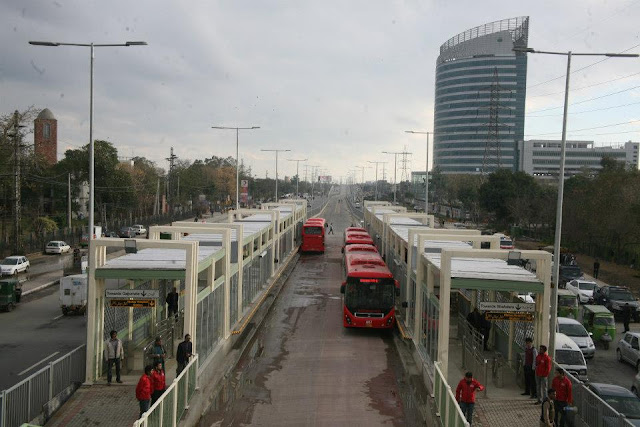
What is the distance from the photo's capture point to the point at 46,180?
58000 millimetres

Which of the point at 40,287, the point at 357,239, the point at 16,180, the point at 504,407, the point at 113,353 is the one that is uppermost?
the point at 16,180

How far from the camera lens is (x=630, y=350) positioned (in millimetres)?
18047

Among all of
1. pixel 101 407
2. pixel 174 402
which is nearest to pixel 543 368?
pixel 174 402

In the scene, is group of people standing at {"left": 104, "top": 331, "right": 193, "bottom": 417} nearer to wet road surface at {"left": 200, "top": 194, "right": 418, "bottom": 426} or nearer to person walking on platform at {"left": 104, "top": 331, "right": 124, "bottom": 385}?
person walking on platform at {"left": 104, "top": 331, "right": 124, "bottom": 385}

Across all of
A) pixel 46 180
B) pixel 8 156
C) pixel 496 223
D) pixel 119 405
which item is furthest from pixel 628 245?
pixel 46 180

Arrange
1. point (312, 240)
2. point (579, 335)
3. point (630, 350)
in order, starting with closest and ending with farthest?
point (630, 350)
point (579, 335)
point (312, 240)

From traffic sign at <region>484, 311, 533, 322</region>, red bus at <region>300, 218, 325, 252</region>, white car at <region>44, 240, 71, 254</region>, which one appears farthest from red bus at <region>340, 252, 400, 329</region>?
white car at <region>44, 240, 71, 254</region>

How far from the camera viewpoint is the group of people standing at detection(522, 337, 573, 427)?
1124cm

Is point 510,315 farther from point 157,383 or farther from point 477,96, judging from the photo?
→ point 477,96

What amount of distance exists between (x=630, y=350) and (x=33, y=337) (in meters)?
18.9

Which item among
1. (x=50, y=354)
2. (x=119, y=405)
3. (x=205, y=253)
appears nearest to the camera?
(x=119, y=405)

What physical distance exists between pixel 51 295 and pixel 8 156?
73.4ft

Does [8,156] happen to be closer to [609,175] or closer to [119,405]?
[119,405]

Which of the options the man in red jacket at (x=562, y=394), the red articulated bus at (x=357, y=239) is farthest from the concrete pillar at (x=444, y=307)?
the red articulated bus at (x=357, y=239)
